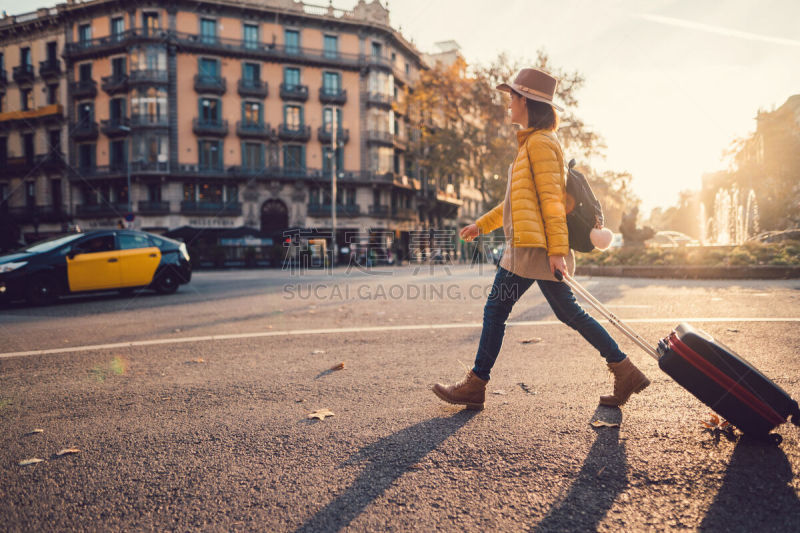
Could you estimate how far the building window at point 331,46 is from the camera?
37.8 metres

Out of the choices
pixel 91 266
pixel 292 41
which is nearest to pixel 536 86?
pixel 91 266

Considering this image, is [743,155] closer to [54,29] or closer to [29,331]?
[29,331]

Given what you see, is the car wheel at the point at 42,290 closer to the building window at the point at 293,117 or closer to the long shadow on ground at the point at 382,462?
the long shadow on ground at the point at 382,462

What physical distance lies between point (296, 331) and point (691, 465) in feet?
14.0

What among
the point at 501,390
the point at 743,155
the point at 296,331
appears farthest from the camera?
the point at 743,155

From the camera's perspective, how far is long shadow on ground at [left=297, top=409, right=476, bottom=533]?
65.8 inches

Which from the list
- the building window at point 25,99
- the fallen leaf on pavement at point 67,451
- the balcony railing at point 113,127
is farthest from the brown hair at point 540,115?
the building window at point 25,99

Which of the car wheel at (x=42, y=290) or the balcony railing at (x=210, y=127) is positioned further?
the balcony railing at (x=210, y=127)

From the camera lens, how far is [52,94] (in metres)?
38.0

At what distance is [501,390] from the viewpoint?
3.08 metres

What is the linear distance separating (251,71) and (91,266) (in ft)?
103

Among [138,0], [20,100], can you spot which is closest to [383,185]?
[138,0]

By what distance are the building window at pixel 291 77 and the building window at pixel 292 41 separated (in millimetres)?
1310

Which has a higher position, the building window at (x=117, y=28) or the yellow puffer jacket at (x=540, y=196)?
the building window at (x=117, y=28)
